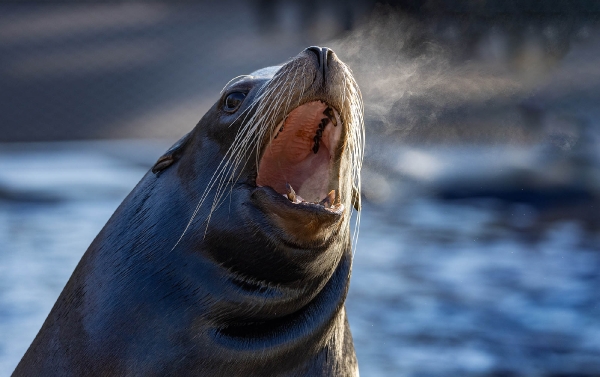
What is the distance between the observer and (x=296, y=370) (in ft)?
8.00

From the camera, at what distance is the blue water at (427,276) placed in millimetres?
4504

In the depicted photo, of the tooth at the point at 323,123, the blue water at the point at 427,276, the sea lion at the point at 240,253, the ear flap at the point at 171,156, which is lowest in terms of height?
the sea lion at the point at 240,253

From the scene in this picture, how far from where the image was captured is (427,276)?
565 centimetres

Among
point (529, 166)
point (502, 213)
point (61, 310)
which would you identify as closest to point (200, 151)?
point (61, 310)

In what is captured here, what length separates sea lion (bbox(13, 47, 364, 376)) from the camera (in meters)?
2.25

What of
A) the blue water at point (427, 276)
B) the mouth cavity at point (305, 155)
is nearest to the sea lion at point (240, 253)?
the mouth cavity at point (305, 155)

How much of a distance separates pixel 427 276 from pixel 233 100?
3442 mm

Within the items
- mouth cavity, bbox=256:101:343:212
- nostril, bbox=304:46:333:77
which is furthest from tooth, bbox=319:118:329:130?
nostril, bbox=304:46:333:77

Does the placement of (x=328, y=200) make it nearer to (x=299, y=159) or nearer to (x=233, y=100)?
(x=299, y=159)

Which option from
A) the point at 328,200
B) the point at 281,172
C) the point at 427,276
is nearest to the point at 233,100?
the point at 281,172

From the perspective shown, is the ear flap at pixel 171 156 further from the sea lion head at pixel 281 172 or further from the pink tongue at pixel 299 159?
the pink tongue at pixel 299 159

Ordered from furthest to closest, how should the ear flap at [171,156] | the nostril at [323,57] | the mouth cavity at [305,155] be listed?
the ear flap at [171,156]
the mouth cavity at [305,155]
the nostril at [323,57]

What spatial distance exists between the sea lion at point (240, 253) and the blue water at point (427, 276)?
1.86m

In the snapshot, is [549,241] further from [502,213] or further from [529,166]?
[529,166]
